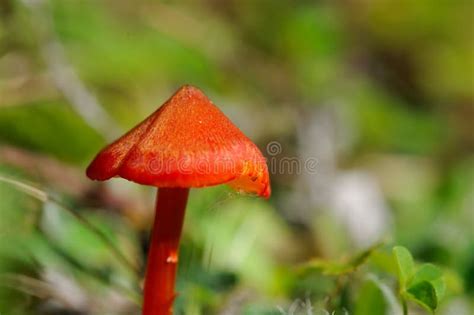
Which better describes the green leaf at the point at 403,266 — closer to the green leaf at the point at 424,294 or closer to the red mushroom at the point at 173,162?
the green leaf at the point at 424,294

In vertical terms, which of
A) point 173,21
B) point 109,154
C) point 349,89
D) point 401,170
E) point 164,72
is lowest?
point 109,154

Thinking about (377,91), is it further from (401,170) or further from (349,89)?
(401,170)

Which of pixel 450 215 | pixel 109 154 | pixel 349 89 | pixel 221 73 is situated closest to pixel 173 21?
pixel 221 73

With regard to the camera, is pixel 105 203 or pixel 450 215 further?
pixel 450 215

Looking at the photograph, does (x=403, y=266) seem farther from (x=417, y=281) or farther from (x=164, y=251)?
(x=164, y=251)

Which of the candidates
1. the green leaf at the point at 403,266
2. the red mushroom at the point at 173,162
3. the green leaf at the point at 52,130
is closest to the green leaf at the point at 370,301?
the green leaf at the point at 403,266

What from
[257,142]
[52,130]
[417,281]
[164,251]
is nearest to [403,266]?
[417,281]

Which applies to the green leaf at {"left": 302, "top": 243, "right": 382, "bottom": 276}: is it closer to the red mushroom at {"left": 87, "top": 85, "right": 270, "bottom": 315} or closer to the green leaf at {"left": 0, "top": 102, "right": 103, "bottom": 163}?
the red mushroom at {"left": 87, "top": 85, "right": 270, "bottom": 315}

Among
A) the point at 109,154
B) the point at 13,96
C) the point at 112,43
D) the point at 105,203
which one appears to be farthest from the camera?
the point at 112,43
